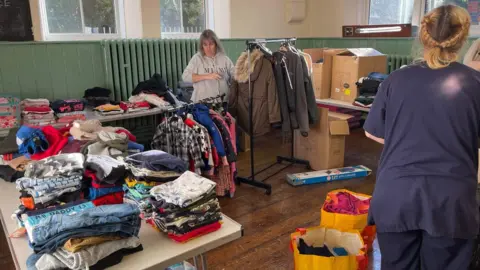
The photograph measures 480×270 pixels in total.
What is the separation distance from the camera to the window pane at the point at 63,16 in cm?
437

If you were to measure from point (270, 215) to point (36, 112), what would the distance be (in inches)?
91.0

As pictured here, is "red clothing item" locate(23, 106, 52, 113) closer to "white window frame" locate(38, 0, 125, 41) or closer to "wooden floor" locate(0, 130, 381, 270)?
"white window frame" locate(38, 0, 125, 41)

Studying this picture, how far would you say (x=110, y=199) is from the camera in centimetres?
181

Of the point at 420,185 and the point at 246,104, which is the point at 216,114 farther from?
the point at 420,185

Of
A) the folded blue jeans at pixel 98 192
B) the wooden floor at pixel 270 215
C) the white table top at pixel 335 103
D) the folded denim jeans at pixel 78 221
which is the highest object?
the folded denim jeans at pixel 78 221

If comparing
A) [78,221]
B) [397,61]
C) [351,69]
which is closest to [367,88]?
[351,69]

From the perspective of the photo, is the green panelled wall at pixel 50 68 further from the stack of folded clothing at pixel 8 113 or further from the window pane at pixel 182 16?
the window pane at pixel 182 16

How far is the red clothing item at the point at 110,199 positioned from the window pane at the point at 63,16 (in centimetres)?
330

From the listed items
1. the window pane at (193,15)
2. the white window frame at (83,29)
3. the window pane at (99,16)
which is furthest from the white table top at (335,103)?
the window pane at (99,16)

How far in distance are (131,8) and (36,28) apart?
42.4 inches

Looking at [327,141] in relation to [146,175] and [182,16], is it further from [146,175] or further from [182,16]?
[146,175]

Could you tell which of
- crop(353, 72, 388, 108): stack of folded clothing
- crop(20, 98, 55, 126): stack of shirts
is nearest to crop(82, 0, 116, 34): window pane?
crop(20, 98, 55, 126): stack of shirts

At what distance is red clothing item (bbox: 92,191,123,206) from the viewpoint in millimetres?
1773

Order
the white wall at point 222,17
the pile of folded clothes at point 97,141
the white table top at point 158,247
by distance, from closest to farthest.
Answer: the white table top at point 158,247
the pile of folded clothes at point 97,141
the white wall at point 222,17
